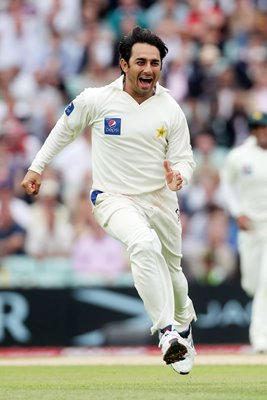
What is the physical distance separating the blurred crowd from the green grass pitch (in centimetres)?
351

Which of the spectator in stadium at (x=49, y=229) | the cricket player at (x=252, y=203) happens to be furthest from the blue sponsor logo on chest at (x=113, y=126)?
the spectator in stadium at (x=49, y=229)

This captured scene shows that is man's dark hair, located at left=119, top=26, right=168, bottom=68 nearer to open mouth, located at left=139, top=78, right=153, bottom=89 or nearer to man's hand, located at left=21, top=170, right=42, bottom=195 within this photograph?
open mouth, located at left=139, top=78, right=153, bottom=89

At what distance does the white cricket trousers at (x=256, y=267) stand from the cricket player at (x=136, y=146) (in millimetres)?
3307

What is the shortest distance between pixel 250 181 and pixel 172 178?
4352 mm

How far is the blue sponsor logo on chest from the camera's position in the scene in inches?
311

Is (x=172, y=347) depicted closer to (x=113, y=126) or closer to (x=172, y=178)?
(x=172, y=178)

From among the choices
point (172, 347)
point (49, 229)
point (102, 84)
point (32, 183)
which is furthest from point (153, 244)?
point (102, 84)

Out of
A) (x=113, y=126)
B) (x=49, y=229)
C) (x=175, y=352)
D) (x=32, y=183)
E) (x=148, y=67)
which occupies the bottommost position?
(x=175, y=352)

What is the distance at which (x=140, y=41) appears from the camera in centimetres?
782

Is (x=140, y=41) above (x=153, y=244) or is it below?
above

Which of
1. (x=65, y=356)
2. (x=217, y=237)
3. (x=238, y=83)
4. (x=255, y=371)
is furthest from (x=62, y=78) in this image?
(x=255, y=371)

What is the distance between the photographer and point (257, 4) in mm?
16812

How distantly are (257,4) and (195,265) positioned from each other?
4990mm

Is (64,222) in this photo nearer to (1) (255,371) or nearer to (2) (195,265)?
(2) (195,265)
